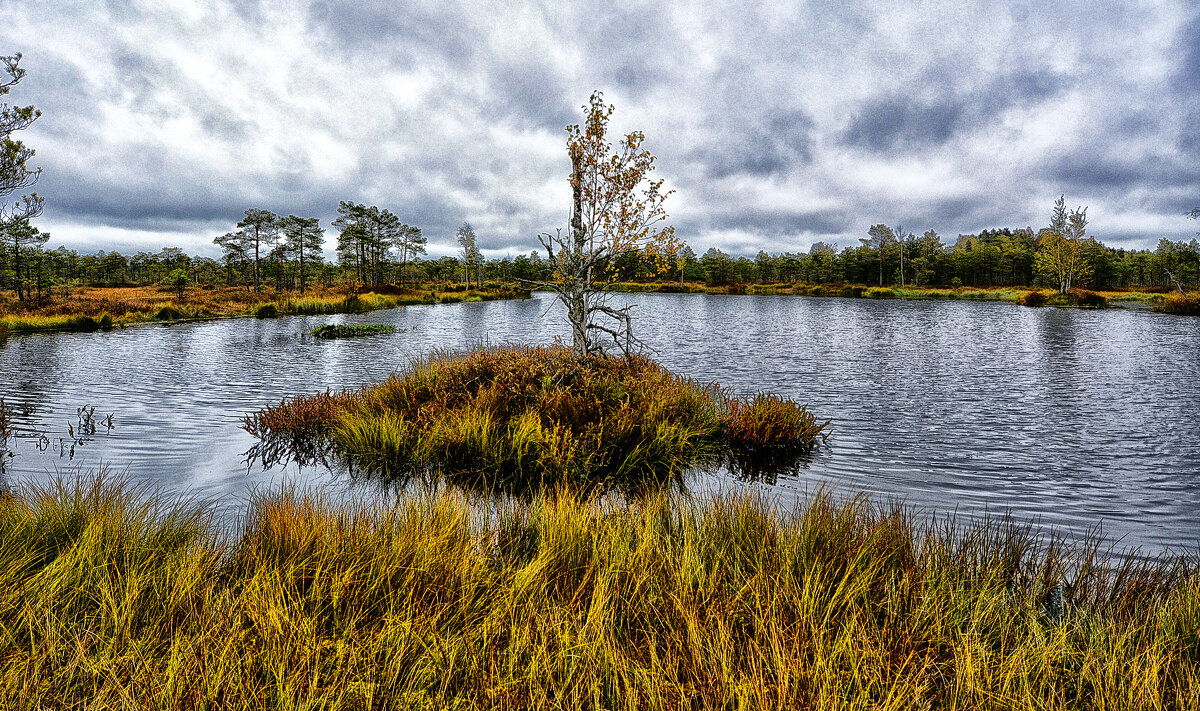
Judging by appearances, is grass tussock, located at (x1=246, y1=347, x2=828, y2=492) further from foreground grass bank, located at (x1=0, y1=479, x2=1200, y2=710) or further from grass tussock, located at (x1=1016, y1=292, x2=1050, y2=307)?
grass tussock, located at (x1=1016, y1=292, x2=1050, y2=307)

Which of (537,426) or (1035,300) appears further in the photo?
(1035,300)

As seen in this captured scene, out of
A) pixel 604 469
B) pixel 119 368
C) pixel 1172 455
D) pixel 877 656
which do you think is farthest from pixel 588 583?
pixel 119 368

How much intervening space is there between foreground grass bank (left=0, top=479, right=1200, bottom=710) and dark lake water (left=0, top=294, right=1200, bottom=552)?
8.26 feet

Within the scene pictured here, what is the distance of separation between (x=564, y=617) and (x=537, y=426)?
389 centimetres

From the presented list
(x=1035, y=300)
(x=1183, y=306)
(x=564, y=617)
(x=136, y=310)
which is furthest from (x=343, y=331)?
(x=1035, y=300)

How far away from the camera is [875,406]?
1083 cm

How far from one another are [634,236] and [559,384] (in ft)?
10.8

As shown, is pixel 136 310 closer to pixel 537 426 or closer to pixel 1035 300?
pixel 537 426

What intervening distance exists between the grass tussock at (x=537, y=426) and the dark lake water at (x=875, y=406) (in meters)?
0.73

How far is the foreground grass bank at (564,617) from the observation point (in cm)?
231

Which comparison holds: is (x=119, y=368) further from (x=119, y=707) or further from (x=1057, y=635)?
(x=1057, y=635)

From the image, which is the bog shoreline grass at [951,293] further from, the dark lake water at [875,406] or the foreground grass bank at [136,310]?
the dark lake water at [875,406]

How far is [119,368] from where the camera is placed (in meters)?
14.7

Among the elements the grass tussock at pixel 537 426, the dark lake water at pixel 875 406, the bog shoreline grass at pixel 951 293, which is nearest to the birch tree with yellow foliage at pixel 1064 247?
the bog shoreline grass at pixel 951 293
